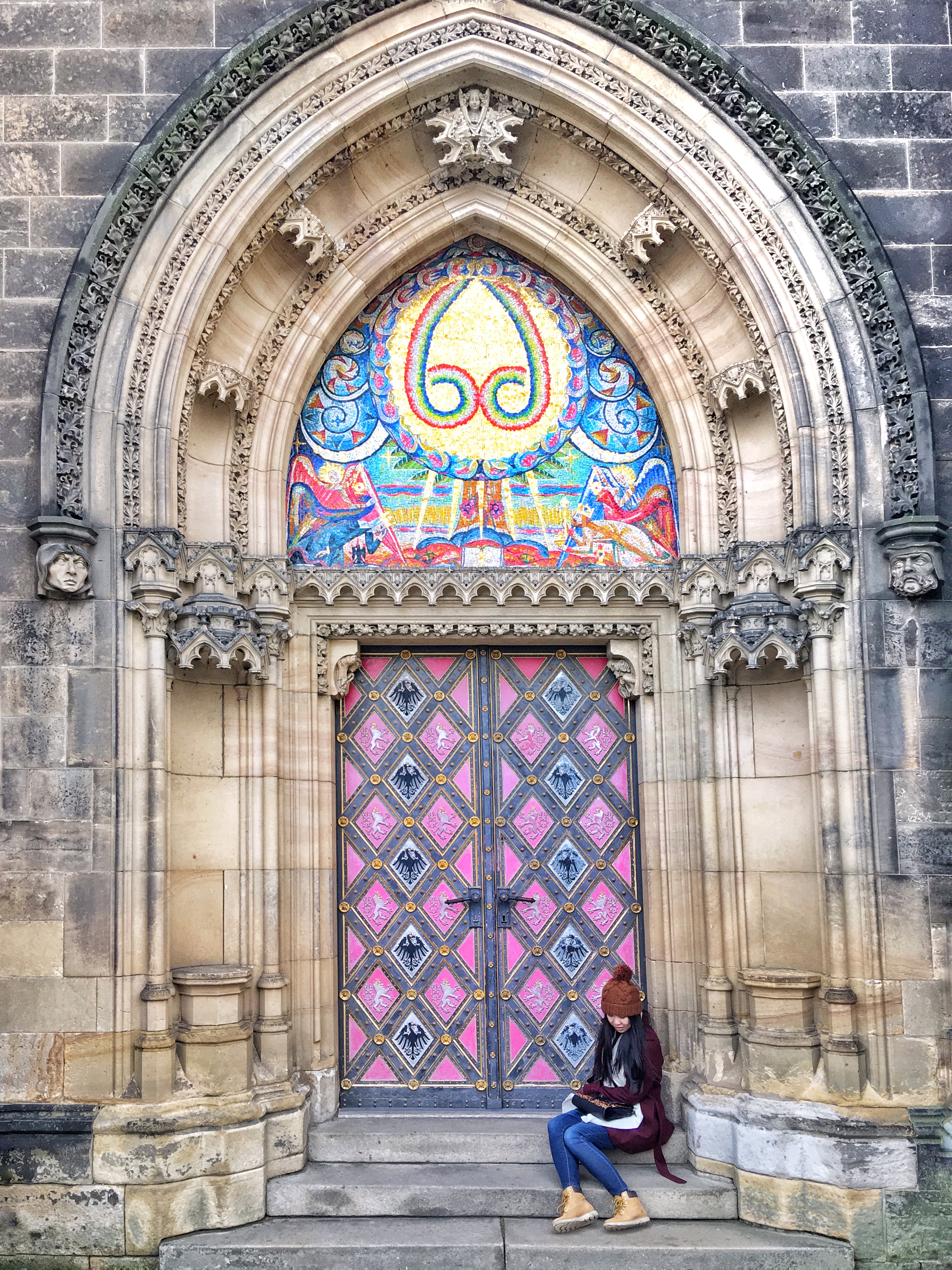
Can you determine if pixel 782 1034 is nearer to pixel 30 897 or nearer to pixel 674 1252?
pixel 674 1252

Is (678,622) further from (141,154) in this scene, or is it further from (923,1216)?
(141,154)

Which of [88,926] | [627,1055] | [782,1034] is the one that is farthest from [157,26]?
[782,1034]

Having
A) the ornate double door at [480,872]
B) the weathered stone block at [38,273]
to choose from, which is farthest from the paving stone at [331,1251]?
the weathered stone block at [38,273]

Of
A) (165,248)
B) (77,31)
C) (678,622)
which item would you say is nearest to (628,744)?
(678,622)

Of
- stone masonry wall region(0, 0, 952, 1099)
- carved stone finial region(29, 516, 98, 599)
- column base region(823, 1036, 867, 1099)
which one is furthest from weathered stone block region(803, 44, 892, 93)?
column base region(823, 1036, 867, 1099)

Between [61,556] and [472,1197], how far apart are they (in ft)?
12.8

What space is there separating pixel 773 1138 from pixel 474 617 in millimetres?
3175

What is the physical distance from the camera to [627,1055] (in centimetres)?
650

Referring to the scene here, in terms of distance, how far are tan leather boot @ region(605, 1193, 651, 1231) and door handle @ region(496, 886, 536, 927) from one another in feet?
5.36

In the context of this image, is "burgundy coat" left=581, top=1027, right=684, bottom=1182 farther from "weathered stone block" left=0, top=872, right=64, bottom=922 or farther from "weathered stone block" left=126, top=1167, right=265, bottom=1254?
"weathered stone block" left=0, top=872, right=64, bottom=922

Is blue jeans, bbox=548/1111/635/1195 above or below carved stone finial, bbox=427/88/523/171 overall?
below

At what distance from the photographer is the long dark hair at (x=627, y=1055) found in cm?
648

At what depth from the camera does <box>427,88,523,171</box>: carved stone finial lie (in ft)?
22.9

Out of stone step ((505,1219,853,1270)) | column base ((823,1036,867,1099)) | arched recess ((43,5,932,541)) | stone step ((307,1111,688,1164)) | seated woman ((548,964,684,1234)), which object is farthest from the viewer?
stone step ((307,1111,688,1164))
